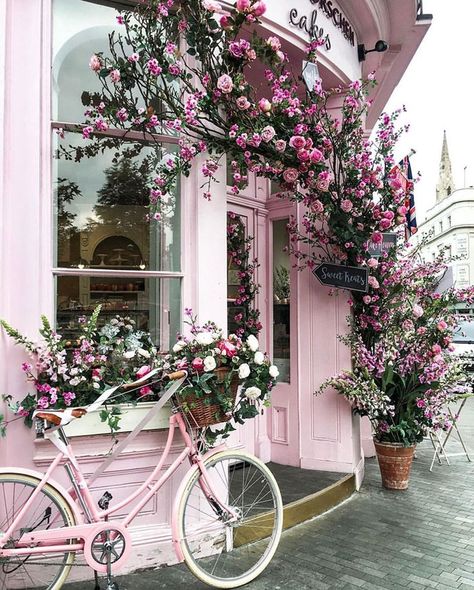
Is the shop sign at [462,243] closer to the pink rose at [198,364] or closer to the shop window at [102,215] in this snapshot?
the shop window at [102,215]

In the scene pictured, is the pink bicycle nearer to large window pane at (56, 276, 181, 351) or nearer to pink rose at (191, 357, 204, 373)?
pink rose at (191, 357, 204, 373)

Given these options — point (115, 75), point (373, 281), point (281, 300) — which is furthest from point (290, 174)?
point (281, 300)

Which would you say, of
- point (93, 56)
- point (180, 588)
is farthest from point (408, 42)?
point (180, 588)

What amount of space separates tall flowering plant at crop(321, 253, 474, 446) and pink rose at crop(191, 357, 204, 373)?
2.08 metres

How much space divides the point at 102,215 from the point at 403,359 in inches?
119

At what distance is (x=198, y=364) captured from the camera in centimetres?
285

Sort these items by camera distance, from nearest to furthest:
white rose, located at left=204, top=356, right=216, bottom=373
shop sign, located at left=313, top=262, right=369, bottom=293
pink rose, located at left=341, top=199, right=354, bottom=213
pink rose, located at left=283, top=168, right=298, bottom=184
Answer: white rose, located at left=204, top=356, right=216, bottom=373, pink rose, located at left=283, top=168, right=298, bottom=184, pink rose, located at left=341, top=199, right=354, bottom=213, shop sign, located at left=313, top=262, right=369, bottom=293

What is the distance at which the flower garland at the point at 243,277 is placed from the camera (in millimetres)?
5062

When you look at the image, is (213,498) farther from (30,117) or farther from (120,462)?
(30,117)

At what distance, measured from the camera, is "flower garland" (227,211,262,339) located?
5062mm

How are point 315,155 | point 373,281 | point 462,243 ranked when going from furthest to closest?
point 462,243
point 373,281
point 315,155

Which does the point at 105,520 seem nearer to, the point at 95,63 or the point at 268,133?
the point at 268,133

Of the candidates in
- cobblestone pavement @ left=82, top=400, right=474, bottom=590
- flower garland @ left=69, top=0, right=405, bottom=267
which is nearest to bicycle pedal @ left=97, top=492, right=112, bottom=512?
cobblestone pavement @ left=82, top=400, right=474, bottom=590

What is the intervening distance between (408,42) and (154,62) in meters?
4.03
